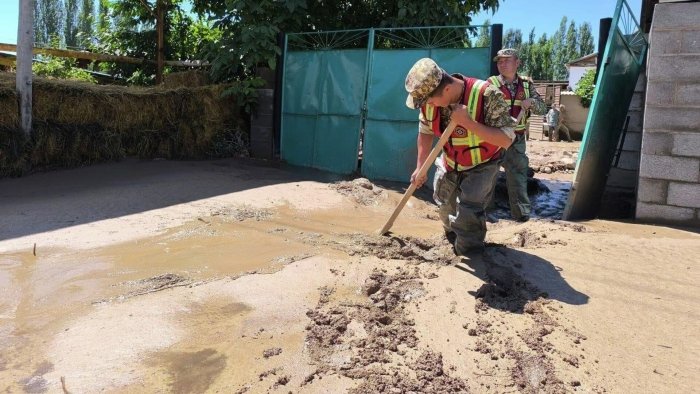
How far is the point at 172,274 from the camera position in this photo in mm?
3600

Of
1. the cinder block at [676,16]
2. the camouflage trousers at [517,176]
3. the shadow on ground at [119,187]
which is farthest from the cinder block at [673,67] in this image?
the shadow on ground at [119,187]

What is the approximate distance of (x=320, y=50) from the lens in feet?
26.9

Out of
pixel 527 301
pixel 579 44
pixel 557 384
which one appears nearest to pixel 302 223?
pixel 527 301

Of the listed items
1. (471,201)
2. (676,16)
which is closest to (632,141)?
(676,16)

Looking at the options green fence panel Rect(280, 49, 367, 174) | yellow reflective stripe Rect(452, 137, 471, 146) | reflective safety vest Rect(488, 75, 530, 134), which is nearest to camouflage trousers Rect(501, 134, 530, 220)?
reflective safety vest Rect(488, 75, 530, 134)

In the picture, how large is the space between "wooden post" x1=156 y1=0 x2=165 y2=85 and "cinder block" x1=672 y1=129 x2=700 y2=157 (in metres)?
8.66

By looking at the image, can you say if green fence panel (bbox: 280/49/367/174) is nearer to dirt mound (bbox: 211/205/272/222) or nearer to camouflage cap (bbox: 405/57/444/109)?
dirt mound (bbox: 211/205/272/222)

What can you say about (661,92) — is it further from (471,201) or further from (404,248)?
(404,248)

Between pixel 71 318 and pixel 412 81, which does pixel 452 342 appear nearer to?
pixel 412 81

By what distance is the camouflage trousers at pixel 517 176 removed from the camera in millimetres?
5828

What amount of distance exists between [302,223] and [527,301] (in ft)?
8.07

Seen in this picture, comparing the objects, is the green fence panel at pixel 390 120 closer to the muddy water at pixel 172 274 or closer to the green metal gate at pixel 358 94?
the green metal gate at pixel 358 94

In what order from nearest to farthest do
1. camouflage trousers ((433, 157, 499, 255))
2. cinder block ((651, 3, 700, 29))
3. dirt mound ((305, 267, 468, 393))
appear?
1. dirt mound ((305, 267, 468, 393))
2. camouflage trousers ((433, 157, 499, 255))
3. cinder block ((651, 3, 700, 29))

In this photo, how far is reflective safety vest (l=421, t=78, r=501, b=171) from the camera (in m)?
3.49
